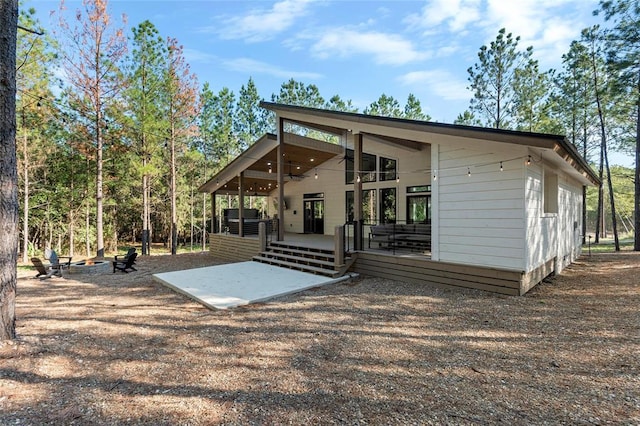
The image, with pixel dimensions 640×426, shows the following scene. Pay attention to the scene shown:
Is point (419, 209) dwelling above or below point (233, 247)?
above

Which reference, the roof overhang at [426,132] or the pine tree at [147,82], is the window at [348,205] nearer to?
the roof overhang at [426,132]

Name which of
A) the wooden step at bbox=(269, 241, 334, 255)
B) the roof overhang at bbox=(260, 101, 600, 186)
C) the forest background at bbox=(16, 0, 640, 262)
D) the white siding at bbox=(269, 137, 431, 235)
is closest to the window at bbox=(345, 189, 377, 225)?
the white siding at bbox=(269, 137, 431, 235)

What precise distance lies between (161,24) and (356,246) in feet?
43.5

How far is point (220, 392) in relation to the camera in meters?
2.52

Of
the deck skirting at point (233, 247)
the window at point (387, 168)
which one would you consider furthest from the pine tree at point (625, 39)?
the deck skirting at point (233, 247)

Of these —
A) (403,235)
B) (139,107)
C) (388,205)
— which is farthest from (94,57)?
(403,235)

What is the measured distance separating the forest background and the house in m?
4.83

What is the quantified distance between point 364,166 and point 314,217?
3636mm

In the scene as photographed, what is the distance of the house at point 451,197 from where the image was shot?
5570 millimetres

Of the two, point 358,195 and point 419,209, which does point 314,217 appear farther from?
point 358,195

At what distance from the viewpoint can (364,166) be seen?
12008mm

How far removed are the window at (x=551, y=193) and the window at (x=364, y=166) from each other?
552cm

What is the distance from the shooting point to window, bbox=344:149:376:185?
471 inches

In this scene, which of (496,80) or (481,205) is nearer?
(481,205)
